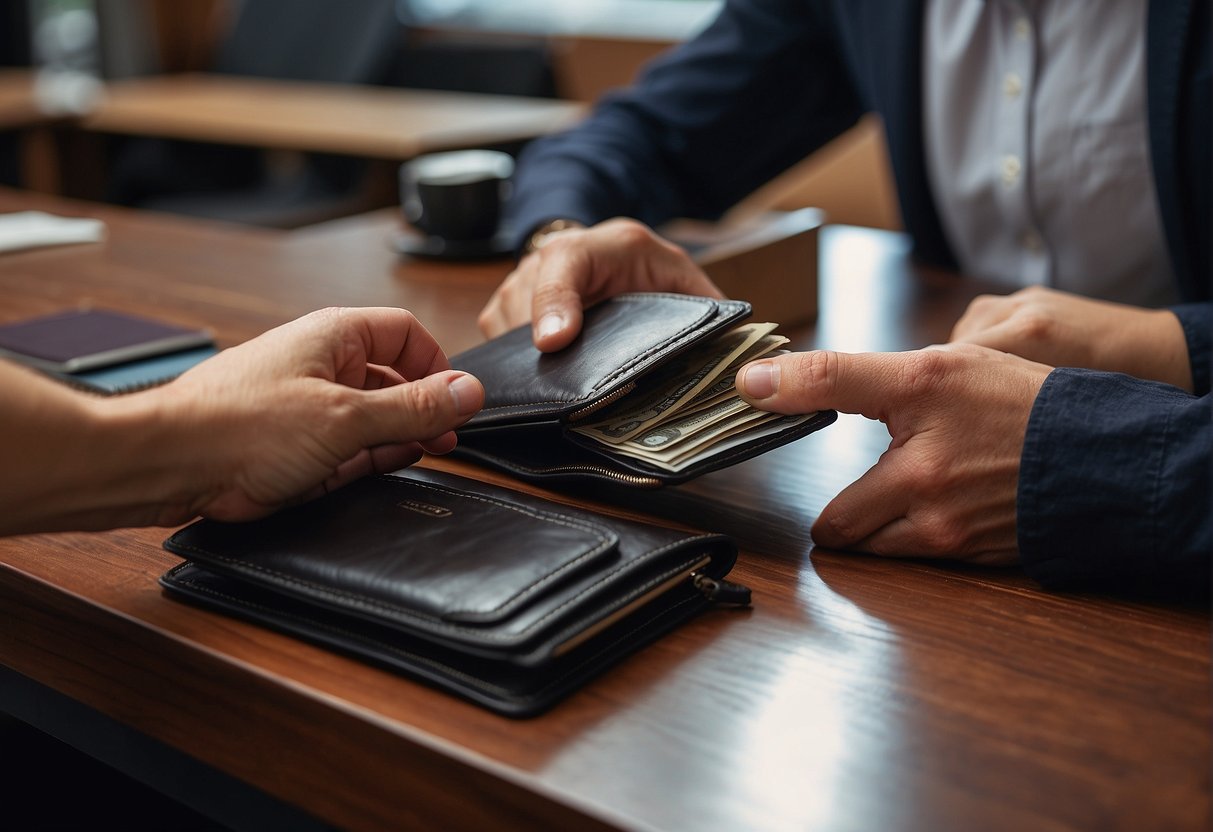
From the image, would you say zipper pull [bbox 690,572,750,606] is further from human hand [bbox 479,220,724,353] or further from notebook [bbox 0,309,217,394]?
notebook [bbox 0,309,217,394]

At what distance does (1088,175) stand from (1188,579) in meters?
0.86

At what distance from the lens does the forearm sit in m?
0.65

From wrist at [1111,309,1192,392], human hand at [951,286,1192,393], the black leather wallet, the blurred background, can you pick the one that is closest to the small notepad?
the black leather wallet

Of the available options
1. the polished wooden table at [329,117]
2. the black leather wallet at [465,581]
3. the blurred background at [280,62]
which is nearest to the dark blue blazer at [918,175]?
the black leather wallet at [465,581]

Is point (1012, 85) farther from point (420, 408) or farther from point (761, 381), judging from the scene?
point (420, 408)

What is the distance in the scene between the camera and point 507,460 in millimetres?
836

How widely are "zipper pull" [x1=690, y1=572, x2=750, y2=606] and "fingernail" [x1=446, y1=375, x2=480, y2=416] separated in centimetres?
18

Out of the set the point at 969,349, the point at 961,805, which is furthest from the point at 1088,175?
the point at 961,805

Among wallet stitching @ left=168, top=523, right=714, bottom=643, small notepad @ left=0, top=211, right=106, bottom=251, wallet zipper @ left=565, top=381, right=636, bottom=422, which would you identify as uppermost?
wallet zipper @ left=565, top=381, right=636, bottom=422

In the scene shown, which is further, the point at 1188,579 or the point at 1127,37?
the point at 1127,37

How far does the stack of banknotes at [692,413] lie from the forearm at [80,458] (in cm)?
25

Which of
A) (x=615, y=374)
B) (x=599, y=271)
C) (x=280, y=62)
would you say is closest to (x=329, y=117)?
(x=280, y=62)

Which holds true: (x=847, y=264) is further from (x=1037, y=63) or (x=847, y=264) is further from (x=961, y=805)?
(x=961, y=805)

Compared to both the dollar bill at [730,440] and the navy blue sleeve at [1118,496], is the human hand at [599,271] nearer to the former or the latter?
the dollar bill at [730,440]
